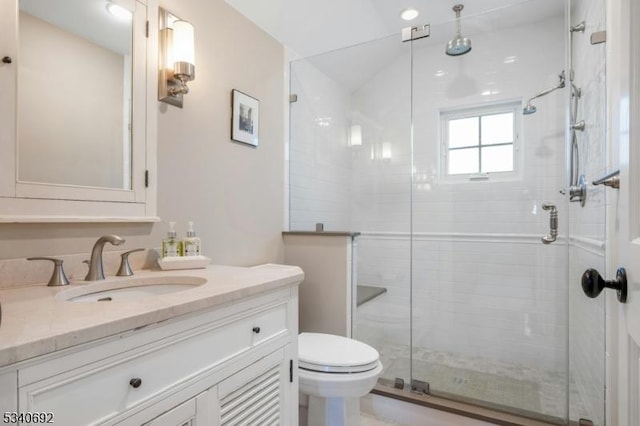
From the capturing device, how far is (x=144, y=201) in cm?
134

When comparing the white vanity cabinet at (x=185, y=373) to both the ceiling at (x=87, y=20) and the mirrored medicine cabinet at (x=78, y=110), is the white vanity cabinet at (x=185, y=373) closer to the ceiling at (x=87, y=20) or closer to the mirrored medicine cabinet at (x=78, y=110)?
the mirrored medicine cabinet at (x=78, y=110)

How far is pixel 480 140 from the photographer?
2.55m

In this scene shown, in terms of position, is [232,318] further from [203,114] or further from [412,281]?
[412,281]

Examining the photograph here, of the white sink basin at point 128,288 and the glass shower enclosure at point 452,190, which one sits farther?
the glass shower enclosure at point 452,190

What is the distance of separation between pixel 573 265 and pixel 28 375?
2.38 metres

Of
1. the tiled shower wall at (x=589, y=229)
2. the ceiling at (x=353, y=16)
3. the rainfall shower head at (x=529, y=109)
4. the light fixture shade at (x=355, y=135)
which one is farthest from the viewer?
the light fixture shade at (x=355, y=135)

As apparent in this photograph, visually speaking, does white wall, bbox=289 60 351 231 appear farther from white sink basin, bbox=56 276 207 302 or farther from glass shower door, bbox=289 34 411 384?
white sink basin, bbox=56 276 207 302

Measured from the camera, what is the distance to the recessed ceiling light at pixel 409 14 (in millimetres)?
2365

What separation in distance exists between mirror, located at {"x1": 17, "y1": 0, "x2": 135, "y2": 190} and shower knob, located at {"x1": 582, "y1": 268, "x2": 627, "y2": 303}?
1459mm

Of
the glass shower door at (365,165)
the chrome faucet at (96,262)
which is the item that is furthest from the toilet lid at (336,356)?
the chrome faucet at (96,262)

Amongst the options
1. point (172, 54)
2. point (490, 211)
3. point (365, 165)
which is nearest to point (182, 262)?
point (172, 54)

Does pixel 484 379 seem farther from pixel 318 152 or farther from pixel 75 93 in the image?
pixel 75 93

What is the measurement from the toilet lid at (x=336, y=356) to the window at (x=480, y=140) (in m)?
1.60

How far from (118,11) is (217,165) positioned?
708 millimetres
